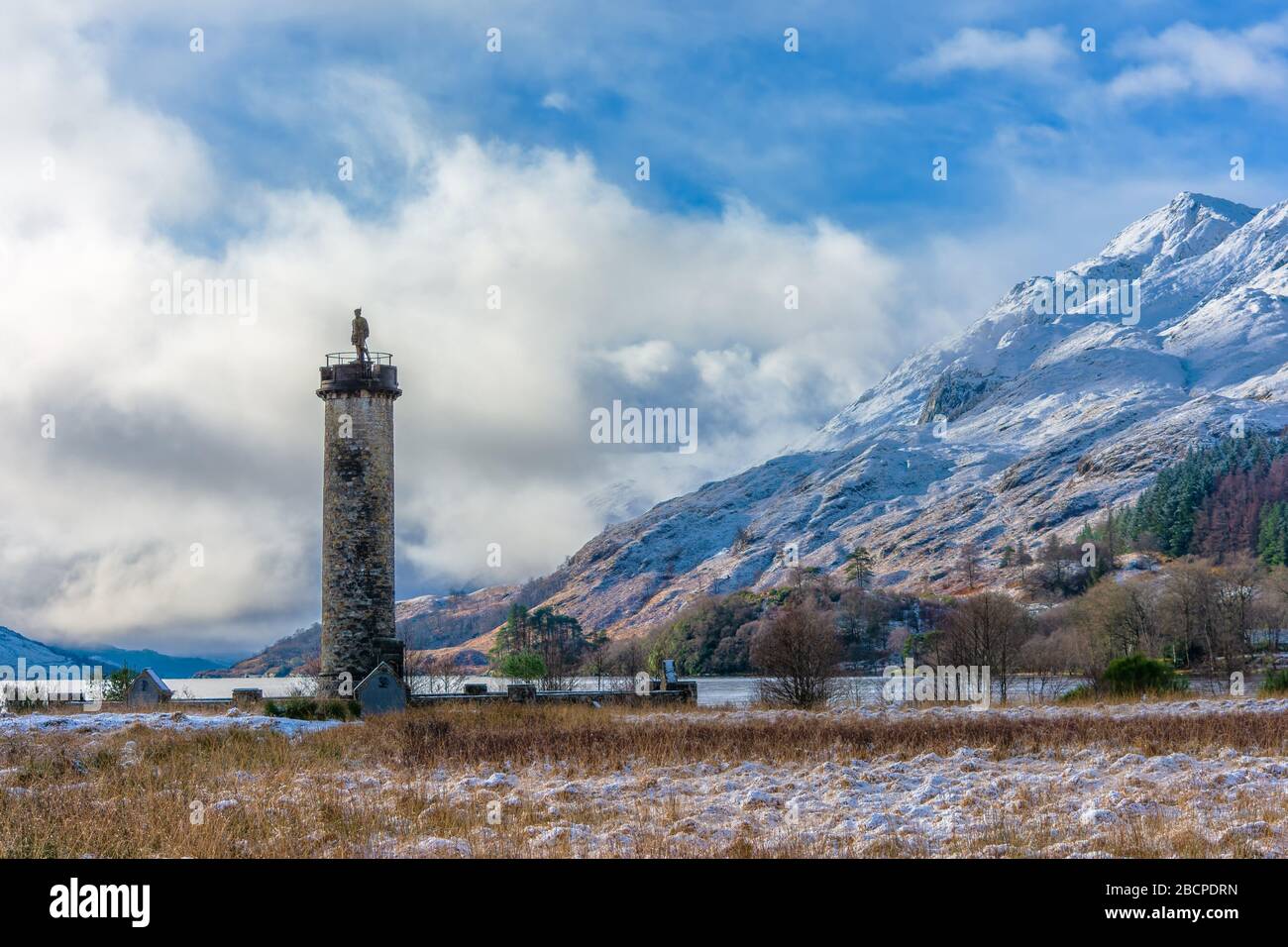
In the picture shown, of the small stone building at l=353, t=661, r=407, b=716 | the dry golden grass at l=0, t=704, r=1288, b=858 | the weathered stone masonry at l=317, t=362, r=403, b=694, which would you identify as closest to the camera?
the dry golden grass at l=0, t=704, r=1288, b=858

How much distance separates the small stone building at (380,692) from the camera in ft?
127

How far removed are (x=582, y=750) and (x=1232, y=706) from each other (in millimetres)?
22329

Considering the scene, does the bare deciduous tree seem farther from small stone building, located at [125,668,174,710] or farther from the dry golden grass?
small stone building, located at [125,668,174,710]

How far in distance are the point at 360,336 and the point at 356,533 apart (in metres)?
6.99

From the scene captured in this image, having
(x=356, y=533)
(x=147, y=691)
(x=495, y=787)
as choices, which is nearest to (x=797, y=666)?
(x=356, y=533)

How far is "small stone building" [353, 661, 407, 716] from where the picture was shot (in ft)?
127

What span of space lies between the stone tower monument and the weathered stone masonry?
3 cm

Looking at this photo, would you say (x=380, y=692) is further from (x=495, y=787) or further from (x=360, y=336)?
(x=495, y=787)

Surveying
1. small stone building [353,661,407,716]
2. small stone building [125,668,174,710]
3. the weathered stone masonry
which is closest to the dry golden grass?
small stone building [353,661,407,716]

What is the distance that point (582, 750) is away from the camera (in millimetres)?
23641

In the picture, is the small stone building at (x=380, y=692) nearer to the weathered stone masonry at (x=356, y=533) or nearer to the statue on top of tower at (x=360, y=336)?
the weathered stone masonry at (x=356, y=533)

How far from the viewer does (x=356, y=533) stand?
40094 mm

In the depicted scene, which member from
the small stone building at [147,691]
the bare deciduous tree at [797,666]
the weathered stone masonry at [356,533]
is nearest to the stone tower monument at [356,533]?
the weathered stone masonry at [356,533]
